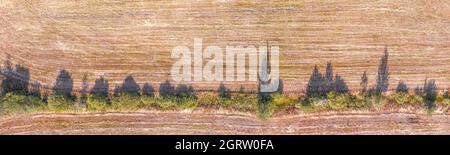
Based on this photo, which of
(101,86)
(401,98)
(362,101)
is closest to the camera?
(401,98)

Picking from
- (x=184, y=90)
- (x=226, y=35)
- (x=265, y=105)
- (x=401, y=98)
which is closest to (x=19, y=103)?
(x=184, y=90)

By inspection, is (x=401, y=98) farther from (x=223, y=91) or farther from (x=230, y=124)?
(x=223, y=91)

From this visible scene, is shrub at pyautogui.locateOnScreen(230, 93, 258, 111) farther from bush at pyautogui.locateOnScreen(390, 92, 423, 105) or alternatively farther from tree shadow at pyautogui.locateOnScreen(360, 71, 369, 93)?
bush at pyautogui.locateOnScreen(390, 92, 423, 105)

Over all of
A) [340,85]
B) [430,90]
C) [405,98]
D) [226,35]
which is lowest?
[405,98]

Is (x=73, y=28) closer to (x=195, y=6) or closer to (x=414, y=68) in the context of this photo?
(x=195, y=6)

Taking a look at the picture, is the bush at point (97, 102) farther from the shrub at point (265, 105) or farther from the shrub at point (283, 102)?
the shrub at point (283, 102)

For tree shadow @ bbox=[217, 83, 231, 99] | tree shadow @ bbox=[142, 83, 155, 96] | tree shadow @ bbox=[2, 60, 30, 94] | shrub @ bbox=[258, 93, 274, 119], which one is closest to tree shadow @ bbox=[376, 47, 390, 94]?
shrub @ bbox=[258, 93, 274, 119]

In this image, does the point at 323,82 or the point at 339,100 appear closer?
the point at 339,100
